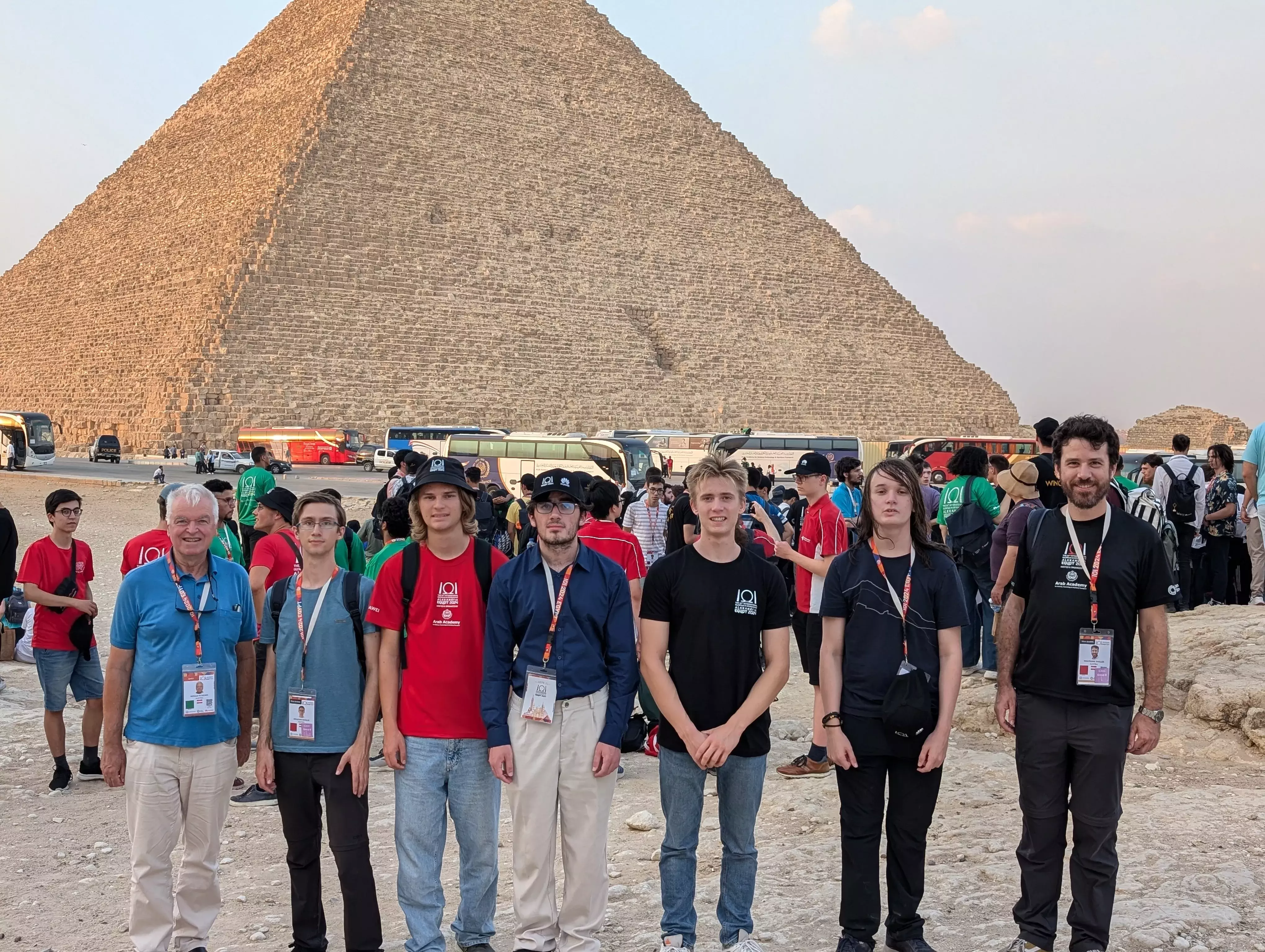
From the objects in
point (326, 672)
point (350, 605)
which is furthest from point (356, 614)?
point (326, 672)

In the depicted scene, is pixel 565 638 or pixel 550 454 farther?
pixel 550 454

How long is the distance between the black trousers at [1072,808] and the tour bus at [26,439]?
112 ft

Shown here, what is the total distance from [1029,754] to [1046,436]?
3.39m

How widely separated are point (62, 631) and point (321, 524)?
2.24 metres

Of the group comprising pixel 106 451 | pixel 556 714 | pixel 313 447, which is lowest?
pixel 556 714

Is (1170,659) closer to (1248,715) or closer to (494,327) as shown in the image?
(1248,715)

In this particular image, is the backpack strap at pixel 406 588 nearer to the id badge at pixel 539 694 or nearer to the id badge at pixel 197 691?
the id badge at pixel 539 694

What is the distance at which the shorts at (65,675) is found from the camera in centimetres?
530

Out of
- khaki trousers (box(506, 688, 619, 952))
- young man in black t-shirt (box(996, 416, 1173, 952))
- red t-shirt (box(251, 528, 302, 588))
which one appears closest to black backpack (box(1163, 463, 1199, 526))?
young man in black t-shirt (box(996, 416, 1173, 952))

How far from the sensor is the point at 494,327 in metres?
54.4

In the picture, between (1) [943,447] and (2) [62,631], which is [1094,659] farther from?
(1) [943,447]

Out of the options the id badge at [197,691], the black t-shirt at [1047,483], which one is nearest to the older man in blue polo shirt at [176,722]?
the id badge at [197,691]

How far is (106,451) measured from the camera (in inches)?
1565

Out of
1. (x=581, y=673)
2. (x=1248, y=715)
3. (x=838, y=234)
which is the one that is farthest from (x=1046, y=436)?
(x=838, y=234)
